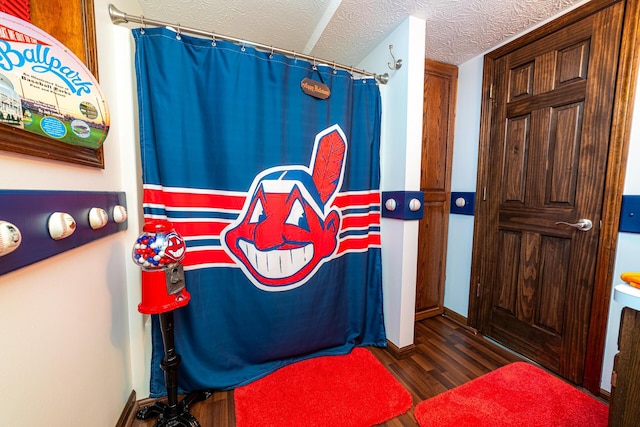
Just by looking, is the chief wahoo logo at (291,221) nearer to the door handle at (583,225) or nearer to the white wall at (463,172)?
the white wall at (463,172)

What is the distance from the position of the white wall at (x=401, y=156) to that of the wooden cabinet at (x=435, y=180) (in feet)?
1.38

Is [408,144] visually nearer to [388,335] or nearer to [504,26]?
[504,26]

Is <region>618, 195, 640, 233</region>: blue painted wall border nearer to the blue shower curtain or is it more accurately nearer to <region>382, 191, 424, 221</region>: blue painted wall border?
<region>382, 191, 424, 221</region>: blue painted wall border

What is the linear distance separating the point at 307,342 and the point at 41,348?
1220 mm

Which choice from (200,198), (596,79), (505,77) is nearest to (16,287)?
(200,198)

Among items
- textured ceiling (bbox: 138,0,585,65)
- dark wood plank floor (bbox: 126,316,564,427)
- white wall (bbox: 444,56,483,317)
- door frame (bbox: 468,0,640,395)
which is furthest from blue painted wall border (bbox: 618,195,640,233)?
Result: textured ceiling (bbox: 138,0,585,65)

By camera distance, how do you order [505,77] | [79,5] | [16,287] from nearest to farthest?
[16,287] < [79,5] < [505,77]

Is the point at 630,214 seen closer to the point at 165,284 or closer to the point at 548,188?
the point at 548,188

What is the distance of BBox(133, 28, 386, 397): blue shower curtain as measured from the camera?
3.84 ft

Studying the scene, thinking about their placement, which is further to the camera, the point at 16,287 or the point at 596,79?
the point at 596,79

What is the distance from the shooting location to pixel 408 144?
1.51 meters

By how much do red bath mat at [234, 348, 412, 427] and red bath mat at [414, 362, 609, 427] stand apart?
176 mm

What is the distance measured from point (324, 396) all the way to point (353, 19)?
2.17 m

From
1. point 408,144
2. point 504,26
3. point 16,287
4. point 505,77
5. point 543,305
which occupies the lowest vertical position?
point 543,305
